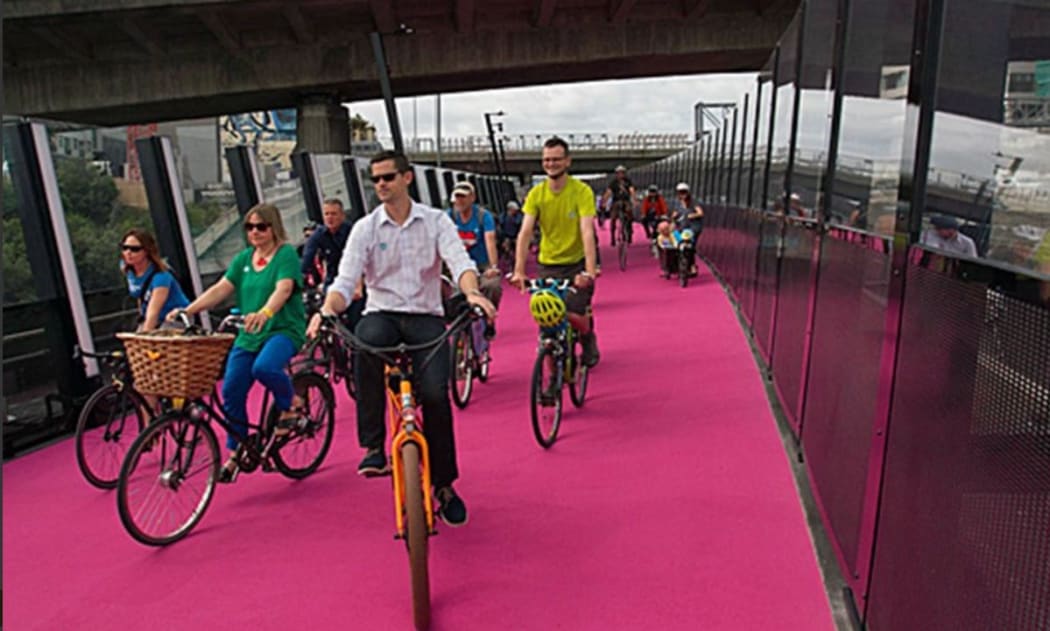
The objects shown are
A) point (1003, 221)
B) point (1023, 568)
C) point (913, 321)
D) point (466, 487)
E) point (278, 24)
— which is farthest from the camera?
point (278, 24)

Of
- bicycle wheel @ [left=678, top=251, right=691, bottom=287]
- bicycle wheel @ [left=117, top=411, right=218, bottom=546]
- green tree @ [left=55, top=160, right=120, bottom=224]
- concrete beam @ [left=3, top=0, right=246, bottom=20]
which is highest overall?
concrete beam @ [left=3, top=0, right=246, bottom=20]

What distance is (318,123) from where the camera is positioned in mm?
28703

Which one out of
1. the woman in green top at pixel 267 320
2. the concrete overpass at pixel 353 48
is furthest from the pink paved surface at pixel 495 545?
the concrete overpass at pixel 353 48

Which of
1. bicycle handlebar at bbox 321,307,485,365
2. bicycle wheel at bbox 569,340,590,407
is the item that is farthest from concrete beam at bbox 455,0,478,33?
bicycle handlebar at bbox 321,307,485,365

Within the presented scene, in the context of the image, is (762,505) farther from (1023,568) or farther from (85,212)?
(85,212)

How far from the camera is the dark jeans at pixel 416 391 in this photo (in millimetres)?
4297

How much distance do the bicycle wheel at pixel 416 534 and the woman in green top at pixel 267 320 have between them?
1623 mm

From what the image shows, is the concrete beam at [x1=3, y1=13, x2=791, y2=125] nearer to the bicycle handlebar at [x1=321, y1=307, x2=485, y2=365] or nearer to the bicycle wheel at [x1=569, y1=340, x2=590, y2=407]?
the bicycle wheel at [x1=569, y1=340, x2=590, y2=407]

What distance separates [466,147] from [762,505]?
70.8 metres

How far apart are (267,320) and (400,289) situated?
929mm

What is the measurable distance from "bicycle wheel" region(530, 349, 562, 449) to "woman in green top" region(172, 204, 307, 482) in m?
1.66

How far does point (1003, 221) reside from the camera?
2295mm

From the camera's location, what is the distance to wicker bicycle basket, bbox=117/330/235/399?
4285 mm

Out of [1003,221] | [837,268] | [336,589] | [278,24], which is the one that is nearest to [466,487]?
[336,589]
